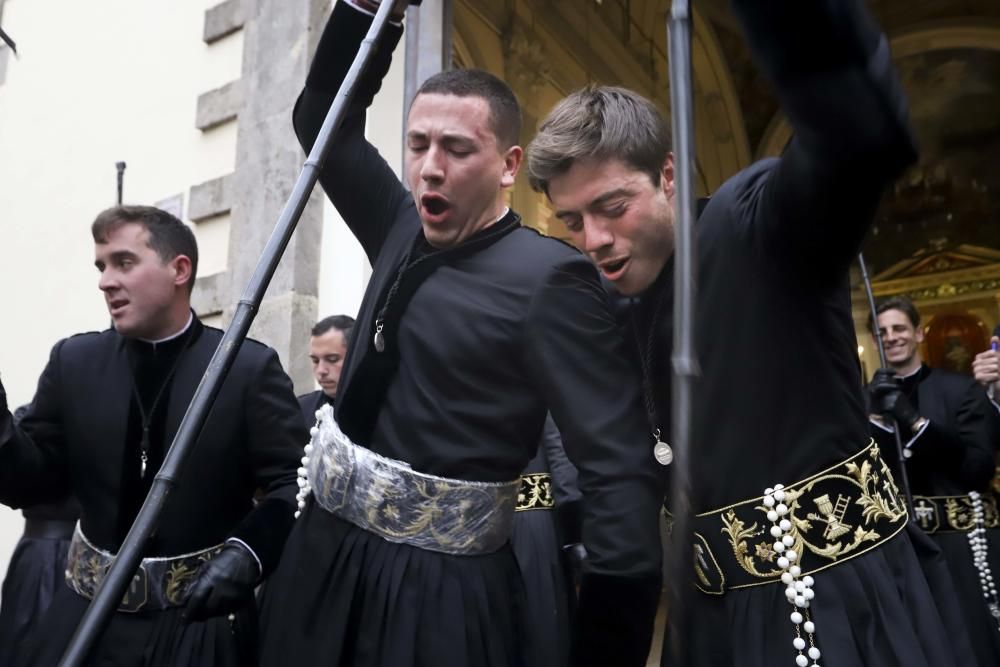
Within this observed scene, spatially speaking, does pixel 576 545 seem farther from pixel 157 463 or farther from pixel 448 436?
pixel 448 436

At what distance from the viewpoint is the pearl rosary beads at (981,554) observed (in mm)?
3887

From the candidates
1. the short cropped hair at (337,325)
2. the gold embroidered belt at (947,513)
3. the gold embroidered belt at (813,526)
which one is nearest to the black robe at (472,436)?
the gold embroidered belt at (813,526)

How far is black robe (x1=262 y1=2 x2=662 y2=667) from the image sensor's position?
4.58ft

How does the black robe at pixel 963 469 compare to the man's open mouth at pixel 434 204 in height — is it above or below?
below

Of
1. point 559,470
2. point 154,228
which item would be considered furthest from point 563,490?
point 154,228

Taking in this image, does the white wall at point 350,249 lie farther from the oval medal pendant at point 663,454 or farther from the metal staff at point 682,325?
the metal staff at point 682,325

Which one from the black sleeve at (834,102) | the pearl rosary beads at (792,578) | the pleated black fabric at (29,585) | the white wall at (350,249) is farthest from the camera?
the white wall at (350,249)

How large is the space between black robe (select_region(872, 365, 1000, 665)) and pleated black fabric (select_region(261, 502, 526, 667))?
2772 mm

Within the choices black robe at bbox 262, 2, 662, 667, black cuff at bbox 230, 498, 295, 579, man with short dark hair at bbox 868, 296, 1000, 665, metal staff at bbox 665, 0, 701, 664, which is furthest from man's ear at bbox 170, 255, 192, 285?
man with short dark hair at bbox 868, 296, 1000, 665

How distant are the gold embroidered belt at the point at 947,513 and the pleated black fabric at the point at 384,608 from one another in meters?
3.02

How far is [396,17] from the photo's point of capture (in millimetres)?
1679

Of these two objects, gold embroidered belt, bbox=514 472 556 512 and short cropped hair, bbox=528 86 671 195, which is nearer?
short cropped hair, bbox=528 86 671 195

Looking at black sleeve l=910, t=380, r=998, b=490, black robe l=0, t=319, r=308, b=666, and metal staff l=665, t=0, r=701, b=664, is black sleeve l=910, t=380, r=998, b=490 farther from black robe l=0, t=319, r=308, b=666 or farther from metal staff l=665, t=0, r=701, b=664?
metal staff l=665, t=0, r=701, b=664

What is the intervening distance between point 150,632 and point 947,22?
13.1m
